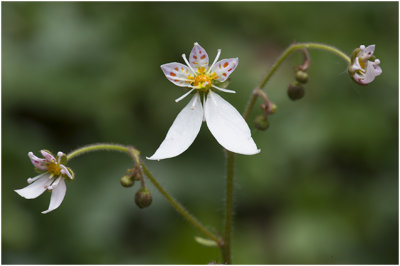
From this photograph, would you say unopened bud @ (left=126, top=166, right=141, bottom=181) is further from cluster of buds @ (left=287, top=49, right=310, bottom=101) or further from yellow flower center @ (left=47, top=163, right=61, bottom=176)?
cluster of buds @ (left=287, top=49, right=310, bottom=101)

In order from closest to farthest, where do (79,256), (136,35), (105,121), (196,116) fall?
(196,116)
(79,256)
(105,121)
(136,35)

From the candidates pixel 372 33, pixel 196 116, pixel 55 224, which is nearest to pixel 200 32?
pixel 372 33

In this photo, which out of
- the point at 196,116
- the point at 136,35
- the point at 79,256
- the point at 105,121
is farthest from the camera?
the point at 136,35

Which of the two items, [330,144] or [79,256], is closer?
[79,256]

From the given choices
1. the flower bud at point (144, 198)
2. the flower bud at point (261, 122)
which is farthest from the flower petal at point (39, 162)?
the flower bud at point (261, 122)

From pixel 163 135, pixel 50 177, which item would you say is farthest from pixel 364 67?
pixel 163 135

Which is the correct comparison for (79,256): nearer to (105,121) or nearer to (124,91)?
(105,121)

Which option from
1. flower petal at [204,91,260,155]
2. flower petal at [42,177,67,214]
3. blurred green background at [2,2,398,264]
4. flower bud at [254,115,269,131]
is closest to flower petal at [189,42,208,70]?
flower petal at [204,91,260,155]

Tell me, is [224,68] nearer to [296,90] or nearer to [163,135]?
[296,90]
